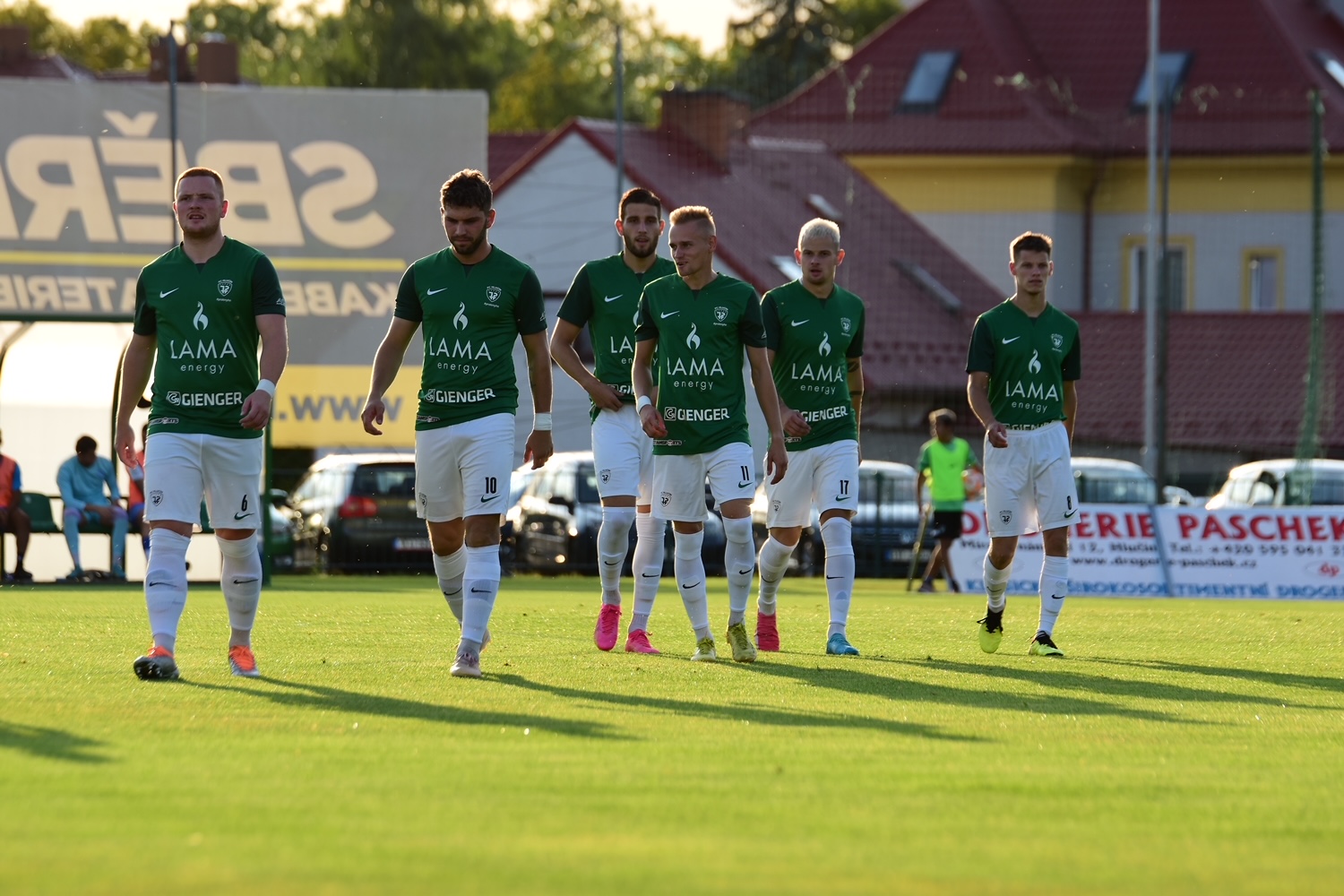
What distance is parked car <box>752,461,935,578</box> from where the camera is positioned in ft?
95.1

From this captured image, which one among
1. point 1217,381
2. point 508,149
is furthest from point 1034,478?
point 508,149

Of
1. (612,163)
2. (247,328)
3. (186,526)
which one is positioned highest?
(612,163)

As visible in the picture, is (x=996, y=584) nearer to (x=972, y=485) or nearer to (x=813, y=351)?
(x=813, y=351)

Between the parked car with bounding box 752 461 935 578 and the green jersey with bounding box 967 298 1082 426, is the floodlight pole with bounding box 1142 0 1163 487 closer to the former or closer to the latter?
the parked car with bounding box 752 461 935 578

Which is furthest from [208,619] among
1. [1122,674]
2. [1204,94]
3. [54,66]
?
[54,66]

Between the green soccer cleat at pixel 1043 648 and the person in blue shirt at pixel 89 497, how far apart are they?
12.6 meters

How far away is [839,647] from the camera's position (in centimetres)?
1273

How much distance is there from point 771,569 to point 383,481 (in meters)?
15.5

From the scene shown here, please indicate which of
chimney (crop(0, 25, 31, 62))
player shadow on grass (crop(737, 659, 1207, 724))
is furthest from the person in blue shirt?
chimney (crop(0, 25, 31, 62))

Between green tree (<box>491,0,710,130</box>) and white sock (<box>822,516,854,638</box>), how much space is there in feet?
197

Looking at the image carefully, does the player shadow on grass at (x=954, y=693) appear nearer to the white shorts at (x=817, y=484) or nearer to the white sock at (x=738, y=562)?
the white sock at (x=738, y=562)

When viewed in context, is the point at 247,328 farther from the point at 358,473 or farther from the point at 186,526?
the point at 358,473

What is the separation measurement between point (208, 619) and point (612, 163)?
96.3 feet

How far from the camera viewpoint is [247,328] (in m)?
10.4
